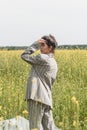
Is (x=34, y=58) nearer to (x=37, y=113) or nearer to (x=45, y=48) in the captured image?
(x=45, y=48)

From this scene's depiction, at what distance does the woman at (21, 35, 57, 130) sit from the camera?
489 cm

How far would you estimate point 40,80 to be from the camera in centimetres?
498

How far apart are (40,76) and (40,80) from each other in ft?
0.13

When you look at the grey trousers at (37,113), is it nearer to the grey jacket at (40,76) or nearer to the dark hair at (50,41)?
the grey jacket at (40,76)

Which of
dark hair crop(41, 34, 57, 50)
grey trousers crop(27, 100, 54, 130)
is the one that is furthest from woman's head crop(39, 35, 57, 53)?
grey trousers crop(27, 100, 54, 130)

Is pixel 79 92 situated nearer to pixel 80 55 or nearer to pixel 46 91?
pixel 46 91

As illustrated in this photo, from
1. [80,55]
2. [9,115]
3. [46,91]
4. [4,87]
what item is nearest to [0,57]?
[80,55]

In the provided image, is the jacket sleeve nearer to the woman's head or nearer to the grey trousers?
the woman's head

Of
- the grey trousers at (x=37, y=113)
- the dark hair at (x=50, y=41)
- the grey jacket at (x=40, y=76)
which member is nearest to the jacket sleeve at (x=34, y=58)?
the grey jacket at (x=40, y=76)

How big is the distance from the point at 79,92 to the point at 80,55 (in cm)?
586

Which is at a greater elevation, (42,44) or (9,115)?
(42,44)

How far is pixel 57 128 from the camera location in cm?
585

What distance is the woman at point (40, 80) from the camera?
16.0 feet

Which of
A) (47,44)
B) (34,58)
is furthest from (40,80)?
(47,44)
